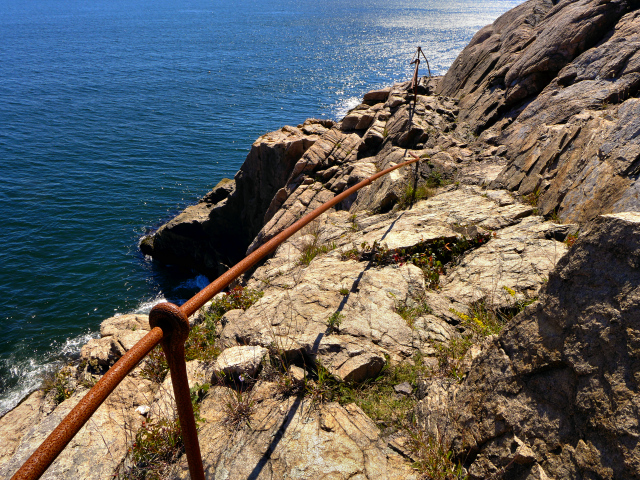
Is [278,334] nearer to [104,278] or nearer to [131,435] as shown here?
[131,435]

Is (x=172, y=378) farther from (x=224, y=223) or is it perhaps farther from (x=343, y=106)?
(x=343, y=106)

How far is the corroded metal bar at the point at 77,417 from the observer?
6.92 ft

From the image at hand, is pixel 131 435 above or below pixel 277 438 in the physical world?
below

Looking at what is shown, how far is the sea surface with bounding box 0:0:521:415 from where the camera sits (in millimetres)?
25203

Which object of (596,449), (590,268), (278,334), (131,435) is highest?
(590,268)

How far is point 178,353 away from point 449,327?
5.06 m

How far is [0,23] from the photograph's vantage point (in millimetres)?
107125

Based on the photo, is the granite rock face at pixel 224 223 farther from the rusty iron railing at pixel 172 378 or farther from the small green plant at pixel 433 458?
the rusty iron railing at pixel 172 378

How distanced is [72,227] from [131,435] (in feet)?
102

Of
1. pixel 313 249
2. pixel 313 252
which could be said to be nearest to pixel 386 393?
pixel 313 252

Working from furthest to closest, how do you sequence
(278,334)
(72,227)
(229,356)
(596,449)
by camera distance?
1. (72,227)
2. (278,334)
3. (229,356)
4. (596,449)

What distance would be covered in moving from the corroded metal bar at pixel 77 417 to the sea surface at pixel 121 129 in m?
21.1

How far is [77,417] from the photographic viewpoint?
2.33 meters

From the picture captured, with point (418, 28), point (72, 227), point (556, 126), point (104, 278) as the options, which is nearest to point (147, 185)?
point (72, 227)
